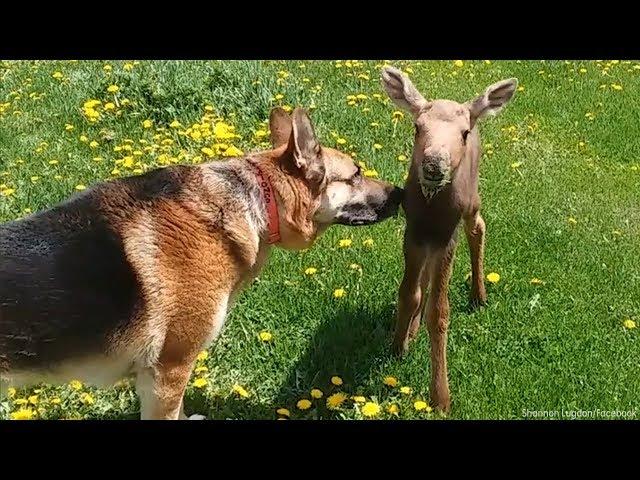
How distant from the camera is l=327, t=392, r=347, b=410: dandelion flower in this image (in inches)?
177

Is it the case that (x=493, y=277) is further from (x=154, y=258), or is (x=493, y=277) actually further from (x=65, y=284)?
(x=65, y=284)

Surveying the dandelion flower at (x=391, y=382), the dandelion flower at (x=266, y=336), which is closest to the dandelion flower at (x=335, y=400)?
the dandelion flower at (x=391, y=382)

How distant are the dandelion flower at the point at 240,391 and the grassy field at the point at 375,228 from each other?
6 centimetres

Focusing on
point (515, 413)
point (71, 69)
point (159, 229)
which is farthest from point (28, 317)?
point (71, 69)

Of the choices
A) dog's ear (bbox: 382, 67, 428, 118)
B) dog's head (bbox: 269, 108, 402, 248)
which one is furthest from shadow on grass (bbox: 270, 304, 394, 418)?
dog's ear (bbox: 382, 67, 428, 118)

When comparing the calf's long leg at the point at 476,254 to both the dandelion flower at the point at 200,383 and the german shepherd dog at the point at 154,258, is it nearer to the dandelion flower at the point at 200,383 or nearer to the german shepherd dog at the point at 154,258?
the german shepherd dog at the point at 154,258

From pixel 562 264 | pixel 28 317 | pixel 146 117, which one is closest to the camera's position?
pixel 28 317

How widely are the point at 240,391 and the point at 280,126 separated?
1.72 m

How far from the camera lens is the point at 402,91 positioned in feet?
14.7

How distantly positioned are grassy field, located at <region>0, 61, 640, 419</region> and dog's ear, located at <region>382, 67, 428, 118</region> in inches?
63.4

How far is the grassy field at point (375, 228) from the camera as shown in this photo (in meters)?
4.77

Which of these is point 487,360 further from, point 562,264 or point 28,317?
point 28,317

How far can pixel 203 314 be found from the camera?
3.96 meters

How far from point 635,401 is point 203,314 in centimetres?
279
